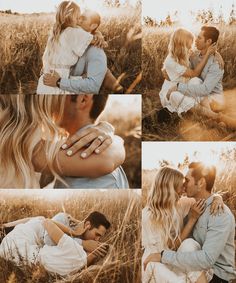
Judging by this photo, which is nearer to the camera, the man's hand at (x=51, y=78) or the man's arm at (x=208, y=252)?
the man's arm at (x=208, y=252)

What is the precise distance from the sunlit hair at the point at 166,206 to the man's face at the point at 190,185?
3 centimetres

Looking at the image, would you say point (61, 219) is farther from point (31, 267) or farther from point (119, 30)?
point (119, 30)

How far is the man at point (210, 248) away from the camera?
281cm

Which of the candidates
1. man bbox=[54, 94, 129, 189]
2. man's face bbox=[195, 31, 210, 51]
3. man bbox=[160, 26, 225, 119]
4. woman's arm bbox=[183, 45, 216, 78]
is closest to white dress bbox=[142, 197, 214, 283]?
man bbox=[54, 94, 129, 189]

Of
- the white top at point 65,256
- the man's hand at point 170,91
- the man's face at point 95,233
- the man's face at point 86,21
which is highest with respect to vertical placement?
the man's face at point 86,21

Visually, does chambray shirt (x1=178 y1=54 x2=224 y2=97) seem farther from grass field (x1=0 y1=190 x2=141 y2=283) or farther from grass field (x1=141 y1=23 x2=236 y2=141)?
grass field (x1=0 y1=190 x2=141 y2=283)

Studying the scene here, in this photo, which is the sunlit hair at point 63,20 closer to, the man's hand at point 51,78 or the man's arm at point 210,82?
the man's hand at point 51,78

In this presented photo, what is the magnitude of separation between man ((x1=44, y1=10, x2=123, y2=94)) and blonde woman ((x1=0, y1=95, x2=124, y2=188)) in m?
0.08

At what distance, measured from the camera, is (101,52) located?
2.92 meters

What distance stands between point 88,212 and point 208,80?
824mm

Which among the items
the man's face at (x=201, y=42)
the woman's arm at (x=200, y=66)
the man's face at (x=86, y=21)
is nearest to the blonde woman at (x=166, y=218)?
the woman's arm at (x=200, y=66)

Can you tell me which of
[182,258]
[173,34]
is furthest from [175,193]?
[173,34]

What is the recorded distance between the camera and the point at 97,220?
291 centimetres

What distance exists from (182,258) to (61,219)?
59 centimetres
